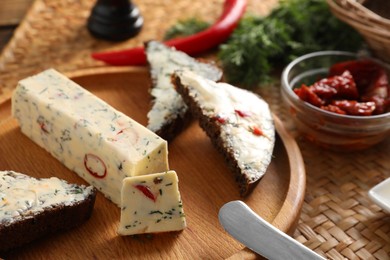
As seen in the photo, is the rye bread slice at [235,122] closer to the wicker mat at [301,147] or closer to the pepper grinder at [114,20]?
the wicker mat at [301,147]

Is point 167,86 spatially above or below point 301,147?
above

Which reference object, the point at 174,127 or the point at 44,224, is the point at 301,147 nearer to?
the point at 174,127

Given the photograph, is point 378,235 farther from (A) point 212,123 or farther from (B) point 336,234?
(A) point 212,123

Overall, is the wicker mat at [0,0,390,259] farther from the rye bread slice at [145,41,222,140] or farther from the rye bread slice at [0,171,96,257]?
the rye bread slice at [0,171,96,257]

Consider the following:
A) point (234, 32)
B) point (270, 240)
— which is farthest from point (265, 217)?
point (234, 32)

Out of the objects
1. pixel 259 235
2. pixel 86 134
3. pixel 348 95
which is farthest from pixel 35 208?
pixel 348 95

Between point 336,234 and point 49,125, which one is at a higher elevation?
point 49,125

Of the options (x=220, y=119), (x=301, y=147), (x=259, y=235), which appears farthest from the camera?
(x=301, y=147)

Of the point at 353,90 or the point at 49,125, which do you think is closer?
the point at 49,125
